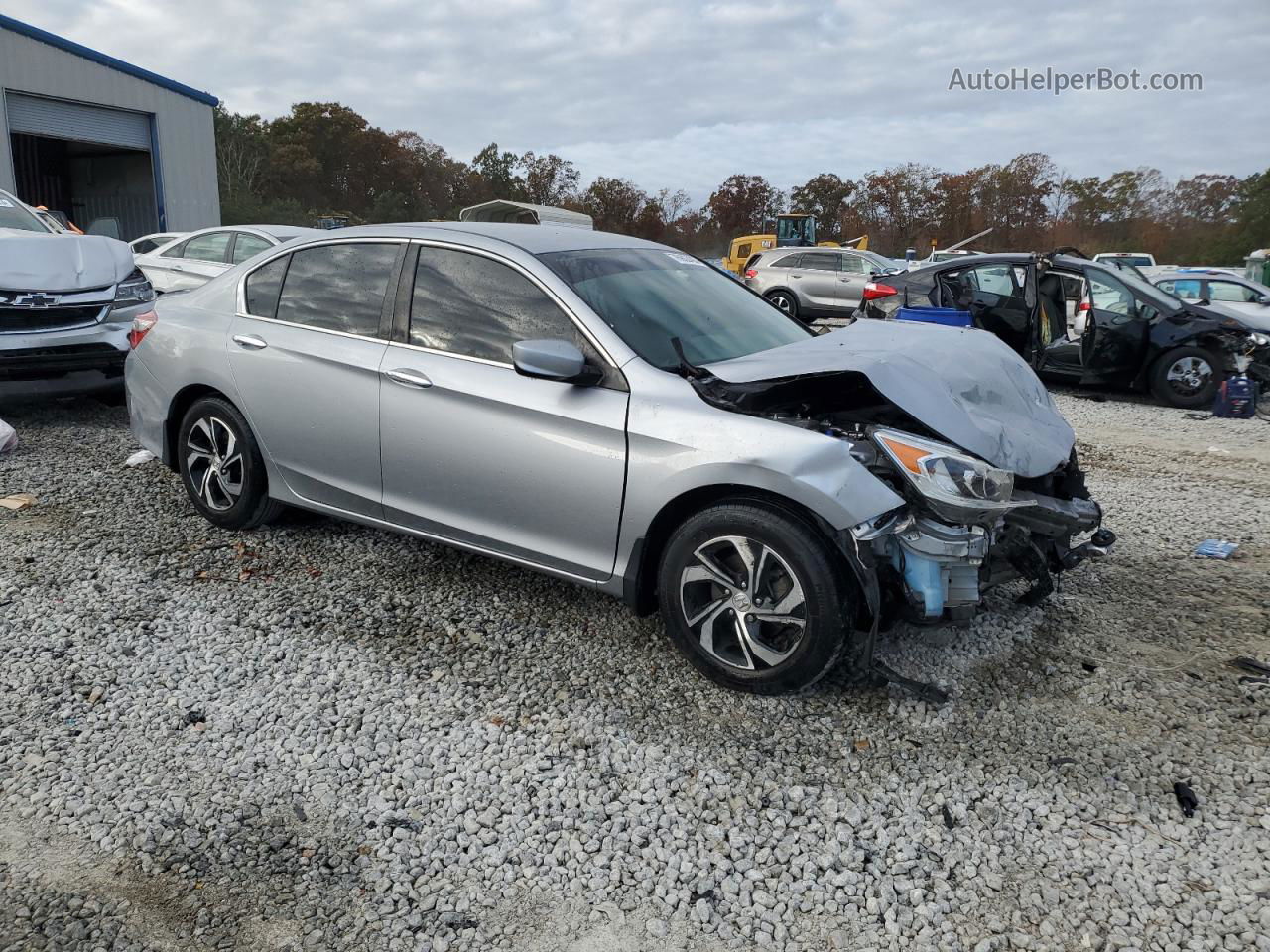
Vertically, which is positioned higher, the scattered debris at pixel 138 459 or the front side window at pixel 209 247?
the front side window at pixel 209 247

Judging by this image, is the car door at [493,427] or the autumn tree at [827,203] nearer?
the car door at [493,427]

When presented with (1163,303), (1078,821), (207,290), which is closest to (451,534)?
(207,290)

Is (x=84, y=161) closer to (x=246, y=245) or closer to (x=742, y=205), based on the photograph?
(x=246, y=245)

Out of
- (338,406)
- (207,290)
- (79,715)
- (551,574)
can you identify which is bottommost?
(79,715)

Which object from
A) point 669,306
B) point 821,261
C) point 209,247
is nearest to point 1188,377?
point 669,306

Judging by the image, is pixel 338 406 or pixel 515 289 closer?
pixel 515 289

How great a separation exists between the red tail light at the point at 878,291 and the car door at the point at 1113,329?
2170 millimetres

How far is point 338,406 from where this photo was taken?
13.4ft

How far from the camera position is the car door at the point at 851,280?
18234mm

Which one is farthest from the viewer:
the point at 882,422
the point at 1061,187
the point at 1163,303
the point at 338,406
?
the point at 1061,187

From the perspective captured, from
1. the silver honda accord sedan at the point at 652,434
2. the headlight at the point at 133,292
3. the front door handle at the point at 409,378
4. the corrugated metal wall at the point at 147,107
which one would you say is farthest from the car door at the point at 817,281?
the front door handle at the point at 409,378

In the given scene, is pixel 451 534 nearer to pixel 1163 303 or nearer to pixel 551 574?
pixel 551 574

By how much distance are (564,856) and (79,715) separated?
73.2 inches

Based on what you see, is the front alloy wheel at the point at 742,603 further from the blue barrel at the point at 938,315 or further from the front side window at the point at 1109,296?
the front side window at the point at 1109,296
